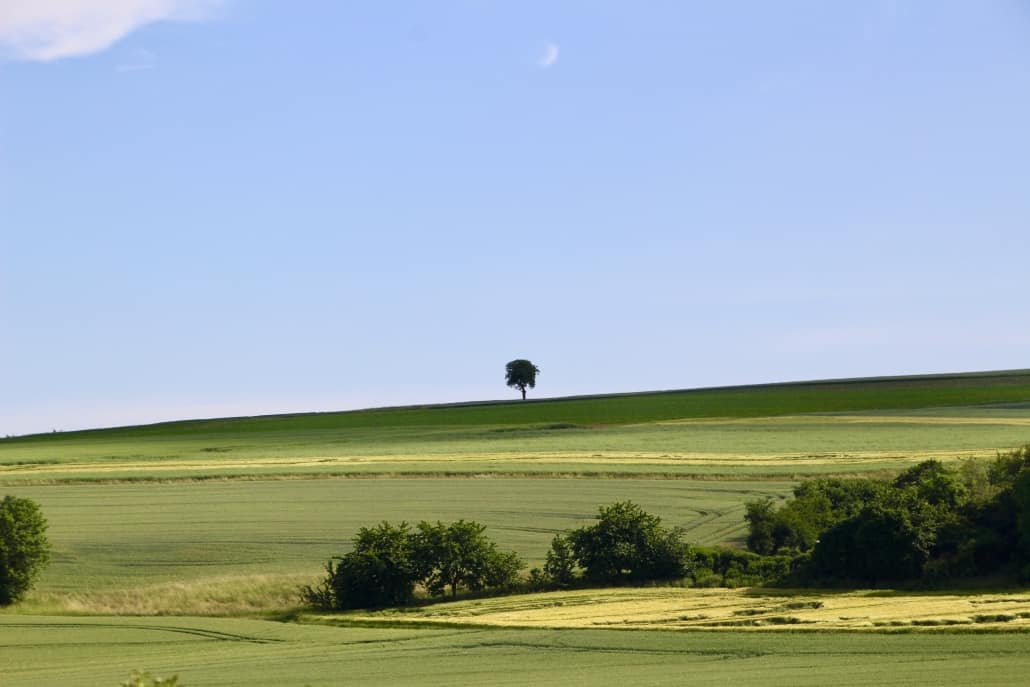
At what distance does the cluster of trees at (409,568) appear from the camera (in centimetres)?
4697

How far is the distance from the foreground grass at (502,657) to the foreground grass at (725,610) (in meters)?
1.52

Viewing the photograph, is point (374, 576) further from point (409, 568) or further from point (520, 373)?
point (520, 373)

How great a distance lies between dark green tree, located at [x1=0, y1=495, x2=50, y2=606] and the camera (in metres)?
47.8

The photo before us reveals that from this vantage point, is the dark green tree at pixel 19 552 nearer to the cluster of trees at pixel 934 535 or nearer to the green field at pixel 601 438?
the green field at pixel 601 438

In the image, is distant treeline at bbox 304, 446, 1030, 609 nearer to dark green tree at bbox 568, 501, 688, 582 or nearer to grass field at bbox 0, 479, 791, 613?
dark green tree at bbox 568, 501, 688, 582

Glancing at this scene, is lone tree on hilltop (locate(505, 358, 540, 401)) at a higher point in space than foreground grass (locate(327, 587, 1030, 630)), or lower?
higher

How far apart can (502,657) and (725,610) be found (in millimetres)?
8685

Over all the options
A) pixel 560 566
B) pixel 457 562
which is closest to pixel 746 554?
pixel 560 566

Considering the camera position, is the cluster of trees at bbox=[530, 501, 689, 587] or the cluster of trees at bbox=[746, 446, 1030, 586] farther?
the cluster of trees at bbox=[530, 501, 689, 587]

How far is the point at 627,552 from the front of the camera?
48.6 m

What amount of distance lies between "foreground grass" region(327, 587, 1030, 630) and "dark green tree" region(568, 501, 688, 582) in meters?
1.90

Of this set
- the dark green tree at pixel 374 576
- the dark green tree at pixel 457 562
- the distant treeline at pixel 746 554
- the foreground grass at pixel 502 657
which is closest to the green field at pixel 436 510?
the foreground grass at pixel 502 657

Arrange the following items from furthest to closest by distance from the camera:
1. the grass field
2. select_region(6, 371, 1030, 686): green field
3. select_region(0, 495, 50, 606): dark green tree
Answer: the grass field → select_region(0, 495, 50, 606): dark green tree → select_region(6, 371, 1030, 686): green field

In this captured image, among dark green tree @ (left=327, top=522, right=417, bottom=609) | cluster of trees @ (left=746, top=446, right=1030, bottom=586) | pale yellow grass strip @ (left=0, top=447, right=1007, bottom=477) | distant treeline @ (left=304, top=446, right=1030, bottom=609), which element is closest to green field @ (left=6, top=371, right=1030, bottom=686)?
pale yellow grass strip @ (left=0, top=447, right=1007, bottom=477)
